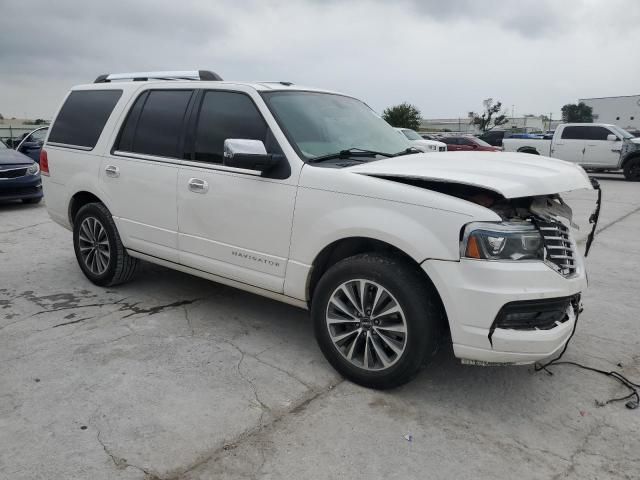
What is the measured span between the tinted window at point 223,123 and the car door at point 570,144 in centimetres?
1690

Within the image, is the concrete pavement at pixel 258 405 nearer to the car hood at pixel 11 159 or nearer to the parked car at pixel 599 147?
the car hood at pixel 11 159

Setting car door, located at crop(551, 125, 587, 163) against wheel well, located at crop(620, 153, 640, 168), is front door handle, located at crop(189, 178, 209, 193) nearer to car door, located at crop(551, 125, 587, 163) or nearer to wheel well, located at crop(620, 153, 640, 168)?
car door, located at crop(551, 125, 587, 163)

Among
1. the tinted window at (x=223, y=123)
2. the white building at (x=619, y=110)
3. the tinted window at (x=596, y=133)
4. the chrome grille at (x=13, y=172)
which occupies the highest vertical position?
the white building at (x=619, y=110)

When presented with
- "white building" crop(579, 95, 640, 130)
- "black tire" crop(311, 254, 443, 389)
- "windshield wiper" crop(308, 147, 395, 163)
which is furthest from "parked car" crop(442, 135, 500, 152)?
"white building" crop(579, 95, 640, 130)

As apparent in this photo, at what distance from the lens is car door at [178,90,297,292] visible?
3.64 m

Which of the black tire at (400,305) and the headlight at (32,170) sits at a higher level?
the black tire at (400,305)

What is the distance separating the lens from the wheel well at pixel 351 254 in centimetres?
314

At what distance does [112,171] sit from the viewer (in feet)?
15.4

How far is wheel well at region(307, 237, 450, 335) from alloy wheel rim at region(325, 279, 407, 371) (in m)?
0.23

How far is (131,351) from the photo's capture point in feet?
12.4

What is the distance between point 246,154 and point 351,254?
924mm

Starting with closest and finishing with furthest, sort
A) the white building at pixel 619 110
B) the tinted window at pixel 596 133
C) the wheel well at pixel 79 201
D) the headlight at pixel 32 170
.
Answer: the wheel well at pixel 79 201
the headlight at pixel 32 170
the tinted window at pixel 596 133
the white building at pixel 619 110

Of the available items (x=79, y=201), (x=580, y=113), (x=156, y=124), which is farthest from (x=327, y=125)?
(x=580, y=113)

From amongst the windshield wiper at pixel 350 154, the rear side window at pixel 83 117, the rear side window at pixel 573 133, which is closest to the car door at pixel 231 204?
the windshield wiper at pixel 350 154
